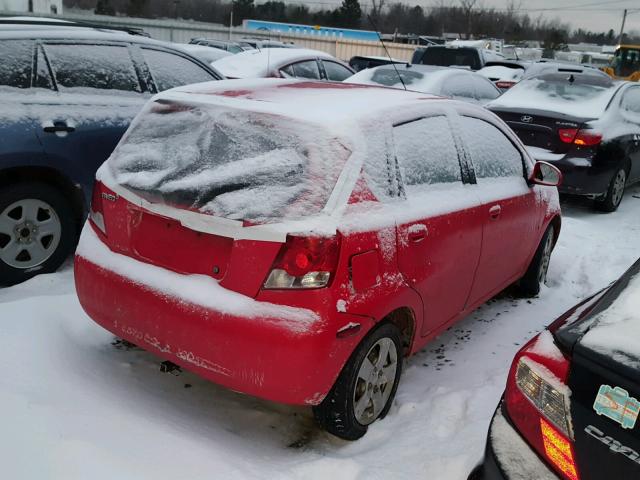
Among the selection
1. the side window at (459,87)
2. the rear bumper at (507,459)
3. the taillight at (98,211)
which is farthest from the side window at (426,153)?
the side window at (459,87)

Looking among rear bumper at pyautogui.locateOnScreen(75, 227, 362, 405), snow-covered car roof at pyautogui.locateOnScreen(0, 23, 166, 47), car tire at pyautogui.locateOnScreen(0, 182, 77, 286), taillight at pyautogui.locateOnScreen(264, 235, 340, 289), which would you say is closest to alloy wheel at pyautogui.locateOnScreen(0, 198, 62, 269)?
car tire at pyautogui.locateOnScreen(0, 182, 77, 286)

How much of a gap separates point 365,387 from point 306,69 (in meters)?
8.34

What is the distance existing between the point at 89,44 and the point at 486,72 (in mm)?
13661

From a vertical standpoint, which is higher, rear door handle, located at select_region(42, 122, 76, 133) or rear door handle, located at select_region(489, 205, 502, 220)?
rear door handle, located at select_region(42, 122, 76, 133)

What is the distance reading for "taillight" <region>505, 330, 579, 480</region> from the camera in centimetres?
183

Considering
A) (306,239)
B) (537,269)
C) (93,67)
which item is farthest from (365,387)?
(93,67)

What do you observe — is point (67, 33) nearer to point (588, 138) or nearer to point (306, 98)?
point (306, 98)

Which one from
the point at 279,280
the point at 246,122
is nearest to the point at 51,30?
the point at 246,122

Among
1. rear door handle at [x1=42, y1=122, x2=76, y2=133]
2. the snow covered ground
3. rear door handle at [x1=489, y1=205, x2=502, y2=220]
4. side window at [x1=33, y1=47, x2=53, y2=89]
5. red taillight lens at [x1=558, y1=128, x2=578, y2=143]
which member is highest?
side window at [x1=33, y1=47, x2=53, y2=89]

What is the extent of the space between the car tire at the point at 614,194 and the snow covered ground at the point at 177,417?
4.35m

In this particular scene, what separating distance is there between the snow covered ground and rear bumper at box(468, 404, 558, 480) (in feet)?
2.16

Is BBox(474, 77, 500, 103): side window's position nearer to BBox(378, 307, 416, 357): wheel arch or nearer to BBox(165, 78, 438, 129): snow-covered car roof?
BBox(165, 78, 438, 129): snow-covered car roof

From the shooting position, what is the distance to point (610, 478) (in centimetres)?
171

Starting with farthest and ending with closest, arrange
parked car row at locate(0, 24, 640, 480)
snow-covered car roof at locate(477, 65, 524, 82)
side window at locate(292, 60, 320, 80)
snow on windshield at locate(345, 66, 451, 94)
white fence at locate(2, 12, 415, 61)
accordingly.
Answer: white fence at locate(2, 12, 415, 61) → snow-covered car roof at locate(477, 65, 524, 82) → side window at locate(292, 60, 320, 80) → snow on windshield at locate(345, 66, 451, 94) → parked car row at locate(0, 24, 640, 480)
